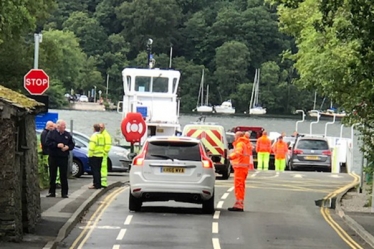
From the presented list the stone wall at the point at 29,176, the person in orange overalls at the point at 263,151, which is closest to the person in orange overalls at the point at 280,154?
the person in orange overalls at the point at 263,151

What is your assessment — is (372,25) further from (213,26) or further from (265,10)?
(213,26)

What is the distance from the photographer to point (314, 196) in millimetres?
28094

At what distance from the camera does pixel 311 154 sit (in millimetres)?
42688

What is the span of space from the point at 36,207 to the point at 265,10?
84.5 m

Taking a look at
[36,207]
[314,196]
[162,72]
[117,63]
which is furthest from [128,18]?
[36,207]

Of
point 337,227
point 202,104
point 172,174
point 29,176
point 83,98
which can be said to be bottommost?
point 337,227

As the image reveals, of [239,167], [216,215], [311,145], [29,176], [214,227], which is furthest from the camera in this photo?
[311,145]

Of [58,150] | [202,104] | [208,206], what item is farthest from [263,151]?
[202,104]

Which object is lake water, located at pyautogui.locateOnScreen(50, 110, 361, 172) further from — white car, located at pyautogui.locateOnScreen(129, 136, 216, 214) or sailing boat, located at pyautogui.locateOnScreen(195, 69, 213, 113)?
white car, located at pyautogui.locateOnScreen(129, 136, 216, 214)

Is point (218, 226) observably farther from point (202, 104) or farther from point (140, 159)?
point (202, 104)

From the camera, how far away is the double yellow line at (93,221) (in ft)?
54.8

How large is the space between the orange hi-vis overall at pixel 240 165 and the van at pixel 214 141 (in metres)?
11.2

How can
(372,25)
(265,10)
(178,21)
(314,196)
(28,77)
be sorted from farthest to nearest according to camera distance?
1. (178,21)
2. (265,10)
3. (314,196)
4. (28,77)
5. (372,25)

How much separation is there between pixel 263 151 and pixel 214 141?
23.4 ft
